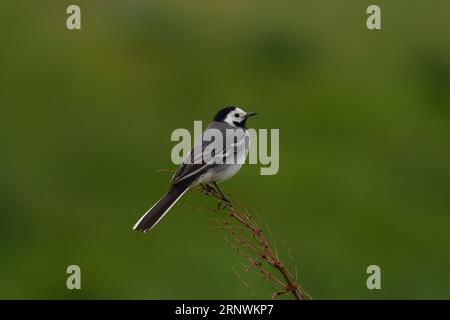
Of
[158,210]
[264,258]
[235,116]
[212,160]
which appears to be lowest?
[264,258]

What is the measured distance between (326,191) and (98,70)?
479cm

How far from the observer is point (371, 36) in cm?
1886

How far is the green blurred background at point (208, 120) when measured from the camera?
14.1m

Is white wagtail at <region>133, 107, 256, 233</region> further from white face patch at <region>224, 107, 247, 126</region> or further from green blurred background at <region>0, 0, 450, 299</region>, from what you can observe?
green blurred background at <region>0, 0, 450, 299</region>

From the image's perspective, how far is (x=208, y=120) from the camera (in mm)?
16531

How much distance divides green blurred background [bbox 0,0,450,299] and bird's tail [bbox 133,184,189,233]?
182 inches

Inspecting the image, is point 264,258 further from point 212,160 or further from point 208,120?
point 208,120

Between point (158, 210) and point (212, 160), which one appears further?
point (212, 160)

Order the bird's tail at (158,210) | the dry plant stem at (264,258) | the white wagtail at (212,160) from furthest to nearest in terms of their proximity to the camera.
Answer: the white wagtail at (212,160) < the bird's tail at (158,210) < the dry plant stem at (264,258)

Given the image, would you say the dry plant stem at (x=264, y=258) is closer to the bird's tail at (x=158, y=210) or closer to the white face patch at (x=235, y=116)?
the bird's tail at (x=158, y=210)

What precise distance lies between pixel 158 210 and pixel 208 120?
8.54 meters

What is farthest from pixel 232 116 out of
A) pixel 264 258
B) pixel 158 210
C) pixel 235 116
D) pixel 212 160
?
pixel 264 258

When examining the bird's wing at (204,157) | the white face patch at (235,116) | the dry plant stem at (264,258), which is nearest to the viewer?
the dry plant stem at (264,258)

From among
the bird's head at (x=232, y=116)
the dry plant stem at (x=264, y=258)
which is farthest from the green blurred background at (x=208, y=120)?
the dry plant stem at (x=264, y=258)
